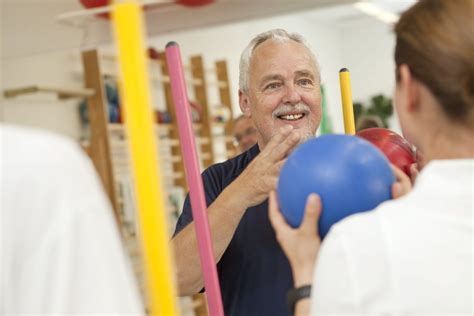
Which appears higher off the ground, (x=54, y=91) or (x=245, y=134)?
(x=54, y=91)

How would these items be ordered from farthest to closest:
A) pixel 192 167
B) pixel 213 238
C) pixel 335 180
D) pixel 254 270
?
pixel 254 270, pixel 213 238, pixel 192 167, pixel 335 180

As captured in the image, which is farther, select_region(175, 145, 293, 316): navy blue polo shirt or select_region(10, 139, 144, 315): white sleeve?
select_region(175, 145, 293, 316): navy blue polo shirt

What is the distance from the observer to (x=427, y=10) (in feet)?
3.96

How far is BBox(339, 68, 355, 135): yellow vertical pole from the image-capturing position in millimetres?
2084

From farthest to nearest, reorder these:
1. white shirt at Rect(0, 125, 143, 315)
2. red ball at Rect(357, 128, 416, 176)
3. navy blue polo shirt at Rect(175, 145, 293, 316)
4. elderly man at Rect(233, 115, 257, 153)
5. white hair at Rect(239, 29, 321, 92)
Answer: elderly man at Rect(233, 115, 257, 153), white hair at Rect(239, 29, 321, 92), navy blue polo shirt at Rect(175, 145, 293, 316), red ball at Rect(357, 128, 416, 176), white shirt at Rect(0, 125, 143, 315)

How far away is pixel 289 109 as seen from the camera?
2330 mm

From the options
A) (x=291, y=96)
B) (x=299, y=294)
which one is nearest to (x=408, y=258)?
(x=299, y=294)

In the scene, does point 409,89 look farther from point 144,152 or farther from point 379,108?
point 379,108

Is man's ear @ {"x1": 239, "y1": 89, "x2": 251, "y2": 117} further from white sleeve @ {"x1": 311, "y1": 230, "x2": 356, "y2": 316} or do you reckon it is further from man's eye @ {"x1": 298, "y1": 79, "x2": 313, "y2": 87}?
white sleeve @ {"x1": 311, "y1": 230, "x2": 356, "y2": 316}

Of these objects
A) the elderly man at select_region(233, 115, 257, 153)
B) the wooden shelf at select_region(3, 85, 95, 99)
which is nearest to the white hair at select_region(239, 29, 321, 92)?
the elderly man at select_region(233, 115, 257, 153)

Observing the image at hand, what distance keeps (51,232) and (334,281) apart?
0.45 metres

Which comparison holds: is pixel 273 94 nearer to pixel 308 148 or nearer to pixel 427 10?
pixel 308 148

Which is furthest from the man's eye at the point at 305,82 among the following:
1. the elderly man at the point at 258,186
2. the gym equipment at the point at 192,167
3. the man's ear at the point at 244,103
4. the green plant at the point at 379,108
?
the green plant at the point at 379,108

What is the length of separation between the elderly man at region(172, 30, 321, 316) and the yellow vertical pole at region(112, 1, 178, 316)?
78cm
